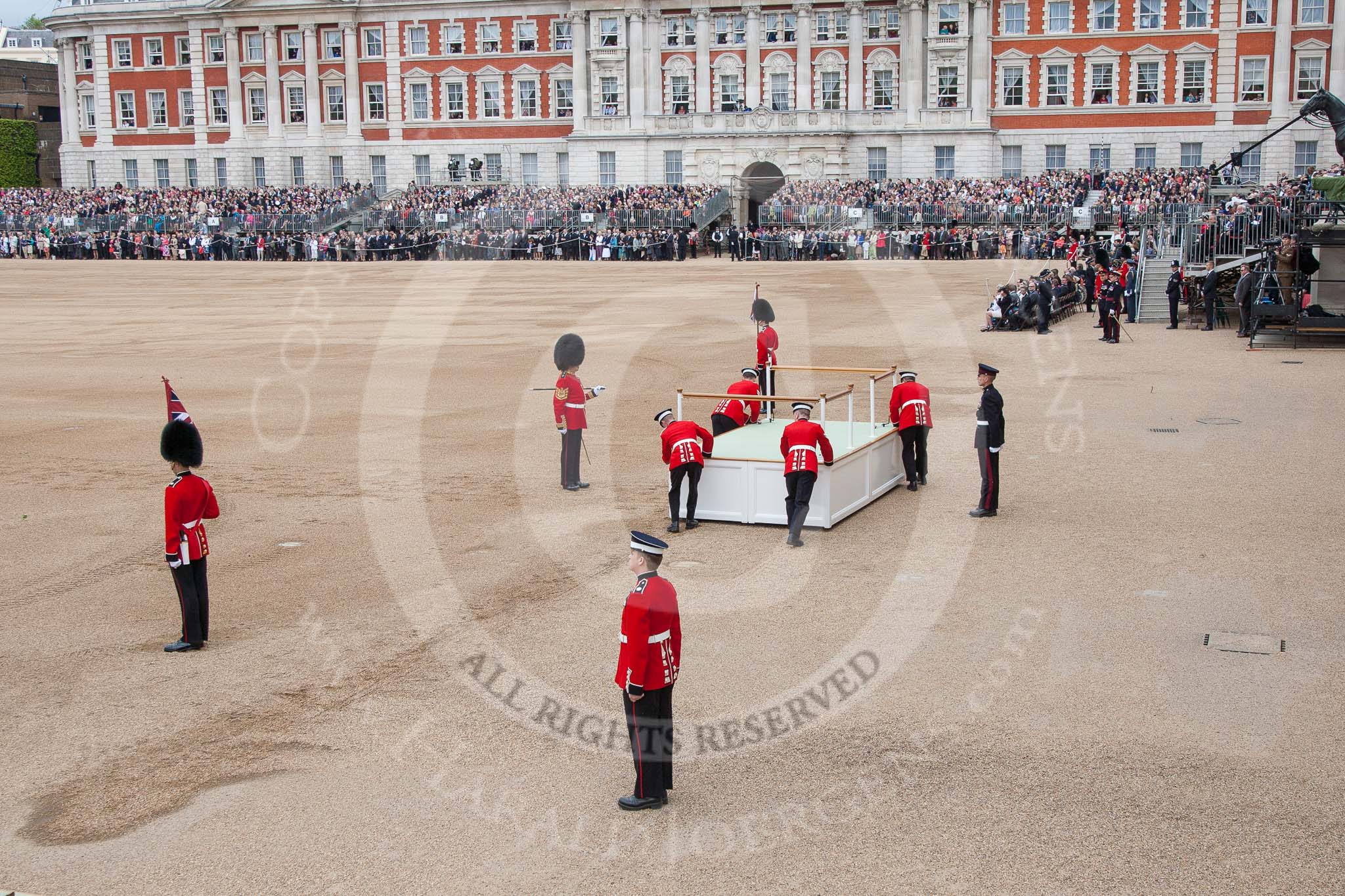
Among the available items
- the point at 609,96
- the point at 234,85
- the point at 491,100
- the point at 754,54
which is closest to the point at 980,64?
the point at 754,54

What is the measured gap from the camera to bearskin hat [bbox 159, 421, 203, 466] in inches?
458

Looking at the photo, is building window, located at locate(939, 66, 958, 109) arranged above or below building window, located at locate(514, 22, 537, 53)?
below

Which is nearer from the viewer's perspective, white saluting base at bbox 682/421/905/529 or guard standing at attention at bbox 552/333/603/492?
white saluting base at bbox 682/421/905/529

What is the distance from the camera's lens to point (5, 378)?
28.2m

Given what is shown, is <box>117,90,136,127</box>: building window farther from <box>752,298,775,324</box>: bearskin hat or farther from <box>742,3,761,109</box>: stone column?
<box>752,298,775,324</box>: bearskin hat

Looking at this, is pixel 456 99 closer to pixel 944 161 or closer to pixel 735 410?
pixel 944 161

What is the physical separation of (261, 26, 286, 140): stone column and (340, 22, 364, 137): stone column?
15.2 feet

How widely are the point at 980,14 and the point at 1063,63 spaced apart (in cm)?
513

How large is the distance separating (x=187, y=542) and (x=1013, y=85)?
68.9m

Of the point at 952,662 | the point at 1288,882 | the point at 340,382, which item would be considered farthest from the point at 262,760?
the point at 340,382

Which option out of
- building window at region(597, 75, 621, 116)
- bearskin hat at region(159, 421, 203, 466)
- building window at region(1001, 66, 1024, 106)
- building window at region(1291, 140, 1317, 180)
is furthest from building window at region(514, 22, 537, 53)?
bearskin hat at region(159, 421, 203, 466)

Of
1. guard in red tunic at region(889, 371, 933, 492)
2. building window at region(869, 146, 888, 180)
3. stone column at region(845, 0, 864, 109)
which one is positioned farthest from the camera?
stone column at region(845, 0, 864, 109)

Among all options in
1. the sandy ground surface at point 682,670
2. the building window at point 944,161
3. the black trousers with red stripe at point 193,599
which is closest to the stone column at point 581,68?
the building window at point 944,161

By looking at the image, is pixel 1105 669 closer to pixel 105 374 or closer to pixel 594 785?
pixel 594 785
